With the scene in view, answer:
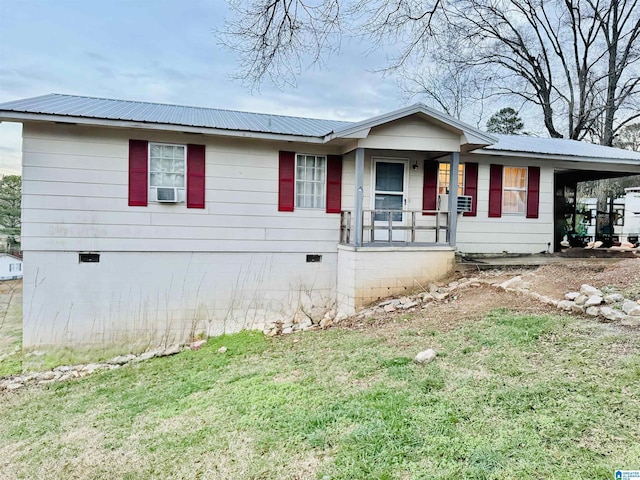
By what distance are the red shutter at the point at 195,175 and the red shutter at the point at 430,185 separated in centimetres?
473

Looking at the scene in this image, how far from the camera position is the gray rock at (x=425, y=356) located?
4312 mm

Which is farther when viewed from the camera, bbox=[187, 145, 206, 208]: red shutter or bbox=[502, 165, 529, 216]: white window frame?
bbox=[502, 165, 529, 216]: white window frame

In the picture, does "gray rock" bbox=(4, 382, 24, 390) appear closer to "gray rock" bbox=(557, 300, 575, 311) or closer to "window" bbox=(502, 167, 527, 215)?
"gray rock" bbox=(557, 300, 575, 311)

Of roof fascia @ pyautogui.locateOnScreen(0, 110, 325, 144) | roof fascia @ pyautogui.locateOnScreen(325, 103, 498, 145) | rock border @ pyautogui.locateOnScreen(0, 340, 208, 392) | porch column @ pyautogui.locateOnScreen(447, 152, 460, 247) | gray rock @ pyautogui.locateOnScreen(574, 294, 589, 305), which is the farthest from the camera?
porch column @ pyautogui.locateOnScreen(447, 152, 460, 247)

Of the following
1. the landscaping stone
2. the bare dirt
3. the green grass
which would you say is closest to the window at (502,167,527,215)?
the bare dirt

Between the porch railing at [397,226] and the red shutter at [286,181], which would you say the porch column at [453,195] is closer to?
the porch railing at [397,226]

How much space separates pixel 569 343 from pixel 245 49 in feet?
16.1

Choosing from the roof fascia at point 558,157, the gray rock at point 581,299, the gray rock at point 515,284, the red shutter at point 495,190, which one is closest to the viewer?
the gray rock at point 581,299

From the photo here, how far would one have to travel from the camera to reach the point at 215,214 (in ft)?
26.6

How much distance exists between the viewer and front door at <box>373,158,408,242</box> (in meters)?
9.07

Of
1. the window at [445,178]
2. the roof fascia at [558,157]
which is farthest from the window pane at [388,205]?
the roof fascia at [558,157]

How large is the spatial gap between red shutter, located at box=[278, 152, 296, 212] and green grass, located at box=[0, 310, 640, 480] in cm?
375

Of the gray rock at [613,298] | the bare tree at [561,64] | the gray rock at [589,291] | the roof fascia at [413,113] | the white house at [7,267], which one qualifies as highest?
the bare tree at [561,64]

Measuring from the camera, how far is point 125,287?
7750 mm
